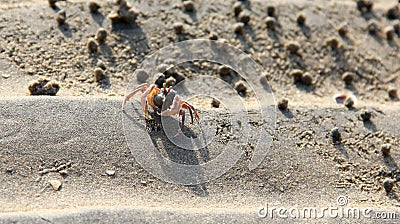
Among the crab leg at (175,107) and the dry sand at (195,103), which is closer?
the dry sand at (195,103)

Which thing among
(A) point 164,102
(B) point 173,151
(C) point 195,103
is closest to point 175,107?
(A) point 164,102

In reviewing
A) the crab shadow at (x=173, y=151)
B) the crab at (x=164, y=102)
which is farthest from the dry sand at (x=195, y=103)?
the crab at (x=164, y=102)

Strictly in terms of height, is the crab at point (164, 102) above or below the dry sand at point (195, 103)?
above

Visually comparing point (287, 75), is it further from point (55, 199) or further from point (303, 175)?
point (55, 199)

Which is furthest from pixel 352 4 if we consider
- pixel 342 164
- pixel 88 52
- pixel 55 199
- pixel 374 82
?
pixel 55 199

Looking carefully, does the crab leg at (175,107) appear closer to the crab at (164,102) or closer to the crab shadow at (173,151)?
the crab at (164,102)

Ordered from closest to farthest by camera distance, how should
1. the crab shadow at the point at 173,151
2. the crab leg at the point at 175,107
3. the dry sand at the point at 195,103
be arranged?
the dry sand at the point at 195,103 < the crab shadow at the point at 173,151 < the crab leg at the point at 175,107

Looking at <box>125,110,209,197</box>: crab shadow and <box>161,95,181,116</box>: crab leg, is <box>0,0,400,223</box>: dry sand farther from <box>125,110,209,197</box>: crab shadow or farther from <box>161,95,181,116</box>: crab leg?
<box>161,95,181,116</box>: crab leg

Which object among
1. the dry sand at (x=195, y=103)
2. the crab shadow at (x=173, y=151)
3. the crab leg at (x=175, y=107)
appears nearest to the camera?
the dry sand at (x=195, y=103)
